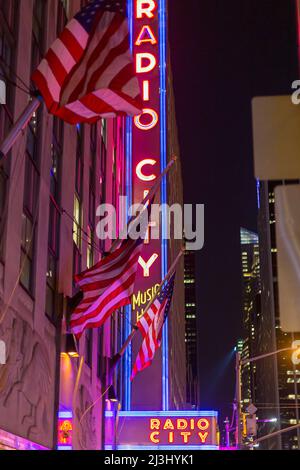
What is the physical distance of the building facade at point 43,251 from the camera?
714 inches

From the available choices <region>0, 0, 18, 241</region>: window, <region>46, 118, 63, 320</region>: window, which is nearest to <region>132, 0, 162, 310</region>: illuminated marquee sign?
<region>46, 118, 63, 320</region>: window

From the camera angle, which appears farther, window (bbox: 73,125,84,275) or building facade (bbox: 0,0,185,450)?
window (bbox: 73,125,84,275)

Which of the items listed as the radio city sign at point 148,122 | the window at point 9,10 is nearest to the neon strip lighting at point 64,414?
the window at point 9,10

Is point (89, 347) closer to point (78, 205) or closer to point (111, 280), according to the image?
point (78, 205)

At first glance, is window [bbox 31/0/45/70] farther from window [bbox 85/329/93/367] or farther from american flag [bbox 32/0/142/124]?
window [bbox 85/329/93/367]

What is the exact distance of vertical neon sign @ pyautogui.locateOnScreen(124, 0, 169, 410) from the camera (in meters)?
50.0

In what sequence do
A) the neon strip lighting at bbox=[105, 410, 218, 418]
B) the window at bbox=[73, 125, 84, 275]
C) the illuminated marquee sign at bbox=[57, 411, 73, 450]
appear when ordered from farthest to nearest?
the neon strip lighting at bbox=[105, 410, 218, 418], the window at bbox=[73, 125, 84, 275], the illuminated marquee sign at bbox=[57, 411, 73, 450]

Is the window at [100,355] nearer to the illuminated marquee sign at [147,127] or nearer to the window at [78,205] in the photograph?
the window at [78,205]

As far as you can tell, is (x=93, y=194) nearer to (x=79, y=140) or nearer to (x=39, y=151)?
(x=79, y=140)

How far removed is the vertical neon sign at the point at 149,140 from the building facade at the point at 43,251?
15067 millimetres

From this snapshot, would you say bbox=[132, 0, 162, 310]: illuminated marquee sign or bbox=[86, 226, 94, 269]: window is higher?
bbox=[132, 0, 162, 310]: illuminated marquee sign

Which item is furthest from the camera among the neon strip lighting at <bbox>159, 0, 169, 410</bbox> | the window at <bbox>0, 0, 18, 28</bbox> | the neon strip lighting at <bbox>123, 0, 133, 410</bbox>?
the neon strip lighting at <bbox>159, 0, 169, 410</bbox>

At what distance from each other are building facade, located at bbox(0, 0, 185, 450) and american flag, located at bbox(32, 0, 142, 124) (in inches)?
138
